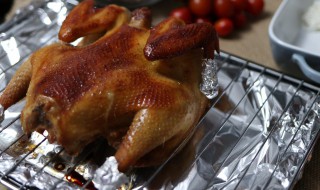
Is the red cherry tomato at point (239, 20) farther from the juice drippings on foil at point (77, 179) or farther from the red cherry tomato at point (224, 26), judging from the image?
the juice drippings on foil at point (77, 179)

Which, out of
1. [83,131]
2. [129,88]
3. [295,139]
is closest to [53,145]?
[83,131]

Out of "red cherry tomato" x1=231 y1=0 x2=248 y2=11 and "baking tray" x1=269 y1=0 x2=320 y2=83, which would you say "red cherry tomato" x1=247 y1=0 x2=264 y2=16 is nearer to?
"red cherry tomato" x1=231 y1=0 x2=248 y2=11

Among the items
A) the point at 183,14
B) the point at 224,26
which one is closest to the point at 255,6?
the point at 224,26

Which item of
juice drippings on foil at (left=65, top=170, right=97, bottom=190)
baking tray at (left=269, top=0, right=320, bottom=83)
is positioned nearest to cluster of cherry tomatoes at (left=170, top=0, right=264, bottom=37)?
baking tray at (left=269, top=0, right=320, bottom=83)

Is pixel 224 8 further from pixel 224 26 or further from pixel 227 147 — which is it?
pixel 227 147

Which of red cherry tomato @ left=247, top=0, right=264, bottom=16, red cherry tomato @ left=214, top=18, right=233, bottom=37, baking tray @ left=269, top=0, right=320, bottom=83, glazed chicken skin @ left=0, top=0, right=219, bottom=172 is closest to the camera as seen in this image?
glazed chicken skin @ left=0, top=0, right=219, bottom=172

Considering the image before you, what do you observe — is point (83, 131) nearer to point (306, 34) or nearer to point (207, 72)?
point (207, 72)
